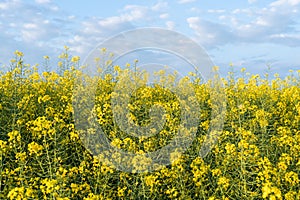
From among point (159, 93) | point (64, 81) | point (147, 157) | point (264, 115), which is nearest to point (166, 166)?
point (147, 157)

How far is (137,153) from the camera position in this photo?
5.10 m

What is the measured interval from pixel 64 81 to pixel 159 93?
2.07m

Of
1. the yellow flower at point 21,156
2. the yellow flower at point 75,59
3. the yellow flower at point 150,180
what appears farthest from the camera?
the yellow flower at point 75,59

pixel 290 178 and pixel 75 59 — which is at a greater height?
pixel 75 59

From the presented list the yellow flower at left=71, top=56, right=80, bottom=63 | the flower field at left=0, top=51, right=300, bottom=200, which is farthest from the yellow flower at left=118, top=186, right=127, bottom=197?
the yellow flower at left=71, top=56, right=80, bottom=63

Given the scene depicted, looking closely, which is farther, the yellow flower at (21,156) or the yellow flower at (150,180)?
the yellow flower at (21,156)

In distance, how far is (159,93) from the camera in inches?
327

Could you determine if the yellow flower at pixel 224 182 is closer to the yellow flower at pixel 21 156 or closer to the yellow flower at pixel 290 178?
the yellow flower at pixel 290 178

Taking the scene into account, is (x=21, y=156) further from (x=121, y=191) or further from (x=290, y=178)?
(x=290, y=178)

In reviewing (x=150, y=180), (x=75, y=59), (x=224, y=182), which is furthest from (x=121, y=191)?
(x=75, y=59)

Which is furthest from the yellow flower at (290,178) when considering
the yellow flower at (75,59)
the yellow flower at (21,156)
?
the yellow flower at (75,59)

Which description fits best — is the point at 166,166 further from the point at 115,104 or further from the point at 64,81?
the point at 64,81

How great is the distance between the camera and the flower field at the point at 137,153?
4.68 metres

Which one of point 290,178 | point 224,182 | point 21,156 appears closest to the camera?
point 224,182
